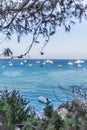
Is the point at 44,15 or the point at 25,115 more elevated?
the point at 44,15

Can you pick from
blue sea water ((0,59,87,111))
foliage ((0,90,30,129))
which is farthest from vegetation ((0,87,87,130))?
blue sea water ((0,59,87,111))

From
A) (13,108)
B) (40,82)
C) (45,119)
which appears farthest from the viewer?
(40,82)

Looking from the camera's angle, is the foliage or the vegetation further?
the foliage

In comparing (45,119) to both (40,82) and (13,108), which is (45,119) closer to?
(13,108)

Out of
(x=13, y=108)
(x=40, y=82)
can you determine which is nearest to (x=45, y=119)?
(x=13, y=108)

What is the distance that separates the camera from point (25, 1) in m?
5.66

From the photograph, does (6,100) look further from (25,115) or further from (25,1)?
(25,1)

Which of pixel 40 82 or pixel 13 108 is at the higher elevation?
pixel 13 108

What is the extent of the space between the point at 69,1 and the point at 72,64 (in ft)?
248

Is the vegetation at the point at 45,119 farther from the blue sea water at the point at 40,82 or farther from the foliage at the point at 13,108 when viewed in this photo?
the blue sea water at the point at 40,82

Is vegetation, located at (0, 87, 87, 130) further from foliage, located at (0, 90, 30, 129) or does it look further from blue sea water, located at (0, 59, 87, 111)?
blue sea water, located at (0, 59, 87, 111)

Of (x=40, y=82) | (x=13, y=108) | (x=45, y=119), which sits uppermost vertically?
(x=45, y=119)

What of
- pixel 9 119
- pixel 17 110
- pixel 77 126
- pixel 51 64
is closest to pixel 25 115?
pixel 17 110

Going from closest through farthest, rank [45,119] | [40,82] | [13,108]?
1. [45,119]
2. [13,108]
3. [40,82]
